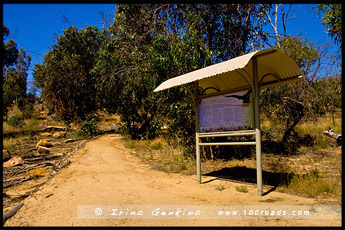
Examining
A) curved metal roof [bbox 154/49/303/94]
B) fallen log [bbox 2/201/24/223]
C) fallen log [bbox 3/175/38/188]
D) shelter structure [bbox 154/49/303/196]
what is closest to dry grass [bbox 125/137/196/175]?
shelter structure [bbox 154/49/303/196]

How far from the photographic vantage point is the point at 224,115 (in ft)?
22.1

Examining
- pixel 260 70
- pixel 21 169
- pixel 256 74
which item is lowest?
pixel 21 169

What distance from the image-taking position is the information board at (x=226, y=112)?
631cm

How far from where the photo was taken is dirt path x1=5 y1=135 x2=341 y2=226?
432 cm

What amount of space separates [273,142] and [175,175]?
246 inches

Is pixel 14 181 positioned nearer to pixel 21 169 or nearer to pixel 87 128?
pixel 21 169

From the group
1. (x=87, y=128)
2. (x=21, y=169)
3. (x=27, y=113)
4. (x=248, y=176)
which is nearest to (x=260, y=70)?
(x=248, y=176)

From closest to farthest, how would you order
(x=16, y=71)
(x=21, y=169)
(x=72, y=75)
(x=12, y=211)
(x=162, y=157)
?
(x=12, y=211), (x=21, y=169), (x=162, y=157), (x=72, y=75), (x=16, y=71)

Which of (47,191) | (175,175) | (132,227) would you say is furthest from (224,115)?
(47,191)

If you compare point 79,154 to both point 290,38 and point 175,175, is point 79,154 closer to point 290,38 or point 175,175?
point 175,175

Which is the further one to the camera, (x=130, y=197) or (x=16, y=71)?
(x=16, y=71)

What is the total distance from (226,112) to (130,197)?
299 centimetres

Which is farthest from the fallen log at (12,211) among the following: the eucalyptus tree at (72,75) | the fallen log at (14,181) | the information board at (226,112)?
the eucalyptus tree at (72,75)

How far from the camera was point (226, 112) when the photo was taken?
6.70 metres
